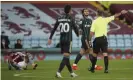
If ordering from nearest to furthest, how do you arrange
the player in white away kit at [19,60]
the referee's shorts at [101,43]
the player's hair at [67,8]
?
the player's hair at [67,8] → the referee's shorts at [101,43] → the player in white away kit at [19,60]

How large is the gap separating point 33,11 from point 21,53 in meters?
14.0

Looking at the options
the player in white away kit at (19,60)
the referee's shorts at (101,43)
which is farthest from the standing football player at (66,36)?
the player in white away kit at (19,60)

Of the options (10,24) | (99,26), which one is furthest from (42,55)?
(99,26)

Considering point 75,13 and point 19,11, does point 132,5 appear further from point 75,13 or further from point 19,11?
point 19,11

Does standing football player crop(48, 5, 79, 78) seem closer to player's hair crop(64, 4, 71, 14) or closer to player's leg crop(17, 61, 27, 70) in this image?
player's hair crop(64, 4, 71, 14)

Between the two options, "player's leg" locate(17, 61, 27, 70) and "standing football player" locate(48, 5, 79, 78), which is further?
"player's leg" locate(17, 61, 27, 70)

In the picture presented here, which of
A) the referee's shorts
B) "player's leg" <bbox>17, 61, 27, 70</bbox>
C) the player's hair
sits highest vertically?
the player's hair

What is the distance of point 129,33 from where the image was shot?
88.8 feet

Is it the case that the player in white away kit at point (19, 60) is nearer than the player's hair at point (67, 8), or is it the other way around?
the player's hair at point (67, 8)

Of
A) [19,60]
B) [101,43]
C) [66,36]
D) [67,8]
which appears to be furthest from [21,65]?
[67,8]

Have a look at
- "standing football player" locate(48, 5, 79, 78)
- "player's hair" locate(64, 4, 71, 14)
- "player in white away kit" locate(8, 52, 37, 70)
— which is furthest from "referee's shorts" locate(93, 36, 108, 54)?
"player in white away kit" locate(8, 52, 37, 70)

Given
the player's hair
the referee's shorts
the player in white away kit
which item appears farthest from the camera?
the player in white away kit

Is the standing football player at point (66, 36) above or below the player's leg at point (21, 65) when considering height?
above

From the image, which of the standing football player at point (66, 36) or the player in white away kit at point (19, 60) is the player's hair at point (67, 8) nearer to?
the standing football player at point (66, 36)
